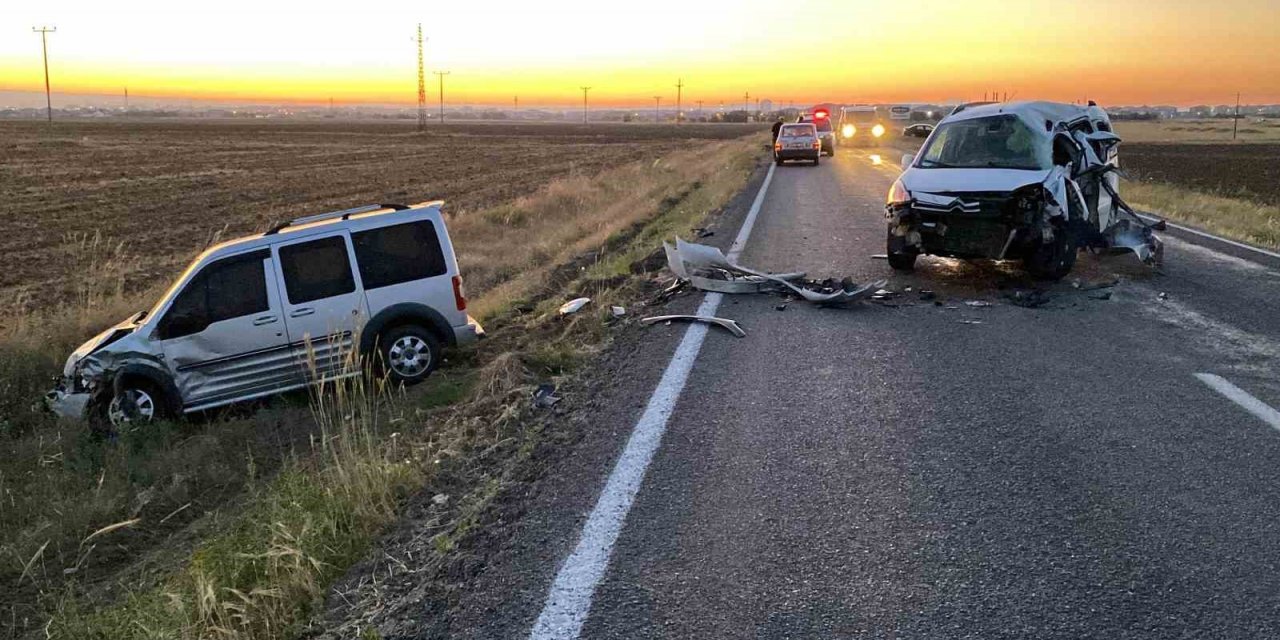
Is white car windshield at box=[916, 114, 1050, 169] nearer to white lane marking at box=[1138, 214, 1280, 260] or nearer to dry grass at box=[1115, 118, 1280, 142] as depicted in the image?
white lane marking at box=[1138, 214, 1280, 260]

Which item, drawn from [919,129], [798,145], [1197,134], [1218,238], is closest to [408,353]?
[1218,238]

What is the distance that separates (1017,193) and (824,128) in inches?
1585

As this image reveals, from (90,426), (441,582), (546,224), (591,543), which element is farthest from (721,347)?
(546,224)

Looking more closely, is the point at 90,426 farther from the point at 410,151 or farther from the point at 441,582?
the point at 410,151

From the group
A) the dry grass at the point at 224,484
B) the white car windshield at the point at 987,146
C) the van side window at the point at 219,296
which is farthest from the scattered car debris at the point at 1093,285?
the van side window at the point at 219,296

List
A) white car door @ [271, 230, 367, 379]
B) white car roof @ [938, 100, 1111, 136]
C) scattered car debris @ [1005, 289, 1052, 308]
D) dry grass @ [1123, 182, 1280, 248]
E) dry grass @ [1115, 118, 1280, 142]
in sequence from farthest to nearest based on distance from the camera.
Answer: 1. dry grass @ [1115, 118, 1280, 142]
2. dry grass @ [1123, 182, 1280, 248]
3. white car roof @ [938, 100, 1111, 136]
4. scattered car debris @ [1005, 289, 1052, 308]
5. white car door @ [271, 230, 367, 379]

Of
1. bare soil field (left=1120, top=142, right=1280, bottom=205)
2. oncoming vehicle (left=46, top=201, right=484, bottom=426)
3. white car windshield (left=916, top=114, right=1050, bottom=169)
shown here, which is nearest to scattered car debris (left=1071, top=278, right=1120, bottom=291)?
white car windshield (left=916, top=114, right=1050, bottom=169)

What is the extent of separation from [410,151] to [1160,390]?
6328 cm

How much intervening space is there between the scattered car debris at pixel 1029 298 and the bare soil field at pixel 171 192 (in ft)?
38.6

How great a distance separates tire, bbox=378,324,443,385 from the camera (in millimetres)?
8352

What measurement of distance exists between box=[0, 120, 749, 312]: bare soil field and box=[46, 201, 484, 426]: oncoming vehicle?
218 inches

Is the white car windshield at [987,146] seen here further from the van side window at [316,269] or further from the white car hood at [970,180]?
the van side window at [316,269]

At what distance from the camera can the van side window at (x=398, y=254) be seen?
8.34 metres

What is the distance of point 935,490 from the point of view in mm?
4281
